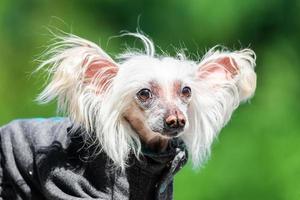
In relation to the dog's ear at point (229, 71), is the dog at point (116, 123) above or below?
below

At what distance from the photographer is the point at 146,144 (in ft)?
6.02

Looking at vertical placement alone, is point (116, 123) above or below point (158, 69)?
below

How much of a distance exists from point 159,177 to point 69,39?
0.32 metres

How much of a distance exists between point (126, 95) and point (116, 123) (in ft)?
0.20

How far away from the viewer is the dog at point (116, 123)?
1.77m

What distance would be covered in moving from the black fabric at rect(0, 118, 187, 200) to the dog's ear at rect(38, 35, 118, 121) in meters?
0.08

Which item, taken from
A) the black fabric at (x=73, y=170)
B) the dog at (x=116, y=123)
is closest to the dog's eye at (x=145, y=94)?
the dog at (x=116, y=123)

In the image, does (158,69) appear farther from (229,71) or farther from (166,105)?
(229,71)

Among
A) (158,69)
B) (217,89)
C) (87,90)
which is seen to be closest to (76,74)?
(87,90)

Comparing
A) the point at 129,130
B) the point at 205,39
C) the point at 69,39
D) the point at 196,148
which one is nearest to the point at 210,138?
the point at 196,148

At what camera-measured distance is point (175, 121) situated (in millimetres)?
1742

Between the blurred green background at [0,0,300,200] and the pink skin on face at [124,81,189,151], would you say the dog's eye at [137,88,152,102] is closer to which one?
the pink skin on face at [124,81,189,151]

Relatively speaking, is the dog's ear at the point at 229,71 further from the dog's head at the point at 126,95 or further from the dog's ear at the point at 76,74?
the dog's ear at the point at 76,74

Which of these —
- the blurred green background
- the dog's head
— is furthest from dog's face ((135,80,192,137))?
the blurred green background
